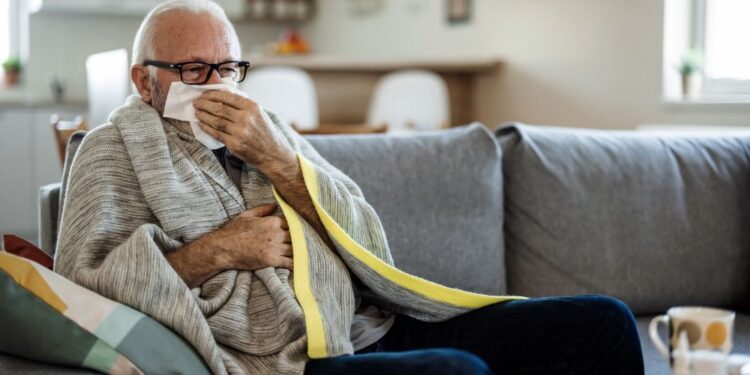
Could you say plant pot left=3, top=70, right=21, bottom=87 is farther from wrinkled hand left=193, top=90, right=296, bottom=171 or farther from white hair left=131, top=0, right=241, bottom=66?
wrinkled hand left=193, top=90, right=296, bottom=171

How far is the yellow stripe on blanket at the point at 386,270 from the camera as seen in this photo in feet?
5.02

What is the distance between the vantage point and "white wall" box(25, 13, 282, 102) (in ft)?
23.5

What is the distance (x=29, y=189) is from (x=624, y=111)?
4108 millimetres

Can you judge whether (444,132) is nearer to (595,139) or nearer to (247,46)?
(595,139)

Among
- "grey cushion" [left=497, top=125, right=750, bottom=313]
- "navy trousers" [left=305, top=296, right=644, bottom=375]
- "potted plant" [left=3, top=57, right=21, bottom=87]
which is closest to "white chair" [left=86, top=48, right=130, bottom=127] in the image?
"grey cushion" [left=497, top=125, right=750, bottom=313]

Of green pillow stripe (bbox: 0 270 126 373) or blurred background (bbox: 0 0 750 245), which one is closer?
green pillow stripe (bbox: 0 270 126 373)

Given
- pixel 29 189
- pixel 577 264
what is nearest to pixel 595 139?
pixel 577 264

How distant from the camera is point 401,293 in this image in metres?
1.56

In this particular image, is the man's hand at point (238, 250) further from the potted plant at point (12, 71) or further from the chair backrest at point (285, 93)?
the potted plant at point (12, 71)

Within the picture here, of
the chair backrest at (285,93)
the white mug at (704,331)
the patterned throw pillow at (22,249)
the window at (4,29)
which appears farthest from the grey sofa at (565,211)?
the window at (4,29)

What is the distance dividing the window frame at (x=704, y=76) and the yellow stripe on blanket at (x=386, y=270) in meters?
3.02

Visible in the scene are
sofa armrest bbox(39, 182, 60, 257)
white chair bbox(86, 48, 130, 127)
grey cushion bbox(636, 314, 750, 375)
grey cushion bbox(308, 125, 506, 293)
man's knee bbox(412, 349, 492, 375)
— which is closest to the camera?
man's knee bbox(412, 349, 492, 375)

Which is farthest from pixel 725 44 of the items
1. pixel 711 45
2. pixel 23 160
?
pixel 23 160

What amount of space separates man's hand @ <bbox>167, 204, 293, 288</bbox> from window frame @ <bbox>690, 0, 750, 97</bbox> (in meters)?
3.19
